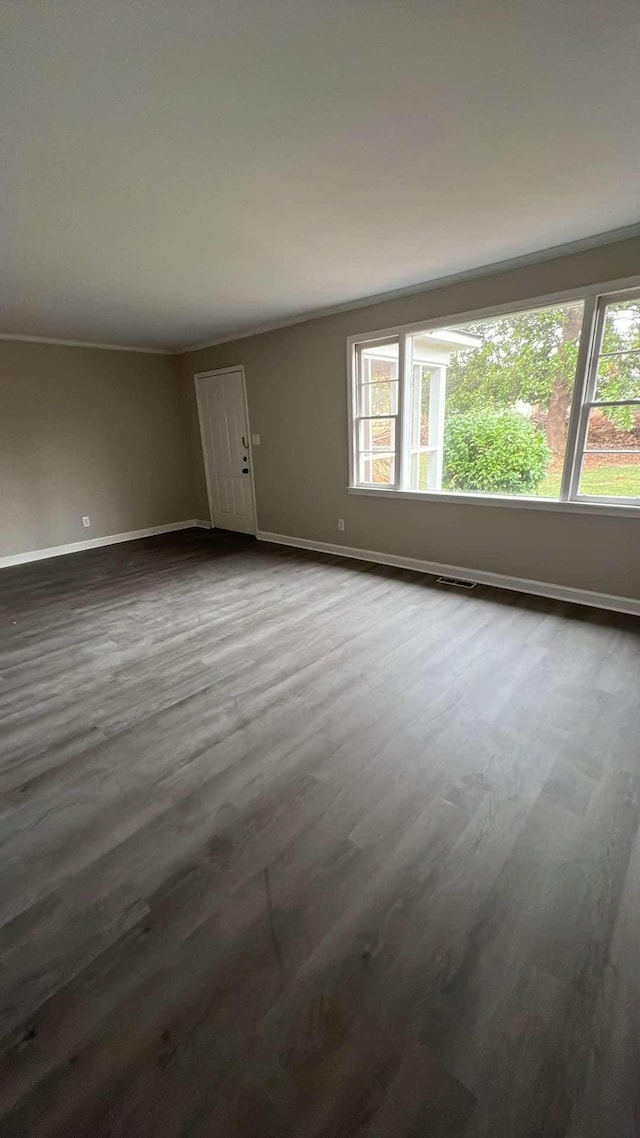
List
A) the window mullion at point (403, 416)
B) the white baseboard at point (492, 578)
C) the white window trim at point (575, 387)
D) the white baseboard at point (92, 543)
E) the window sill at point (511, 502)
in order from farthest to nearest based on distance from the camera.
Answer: the white baseboard at point (92, 543), the window mullion at point (403, 416), the white baseboard at point (492, 578), the window sill at point (511, 502), the white window trim at point (575, 387)

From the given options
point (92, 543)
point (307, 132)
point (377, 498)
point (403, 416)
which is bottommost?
point (92, 543)

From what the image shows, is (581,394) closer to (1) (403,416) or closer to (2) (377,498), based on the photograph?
(1) (403,416)

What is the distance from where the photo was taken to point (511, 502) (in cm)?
365

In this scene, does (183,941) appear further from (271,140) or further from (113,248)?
(113,248)

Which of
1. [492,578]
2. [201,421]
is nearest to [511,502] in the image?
[492,578]

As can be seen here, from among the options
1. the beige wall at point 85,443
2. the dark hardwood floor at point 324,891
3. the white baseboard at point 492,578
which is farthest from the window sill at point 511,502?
the beige wall at point 85,443

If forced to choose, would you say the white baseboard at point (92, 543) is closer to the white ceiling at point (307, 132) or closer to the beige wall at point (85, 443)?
the beige wall at point (85, 443)

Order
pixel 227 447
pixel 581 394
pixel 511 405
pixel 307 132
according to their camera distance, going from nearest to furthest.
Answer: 1. pixel 307 132
2. pixel 581 394
3. pixel 227 447
4. pixel 511 405

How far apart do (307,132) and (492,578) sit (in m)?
3.24

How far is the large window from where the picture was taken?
10.3 feet

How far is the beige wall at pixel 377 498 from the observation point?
3252 mm

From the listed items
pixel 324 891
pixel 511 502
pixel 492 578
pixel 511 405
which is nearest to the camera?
pixel 324 891

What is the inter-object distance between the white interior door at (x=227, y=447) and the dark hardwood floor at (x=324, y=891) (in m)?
3.51

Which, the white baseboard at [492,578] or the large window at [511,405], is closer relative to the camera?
the large window at [511,405]
